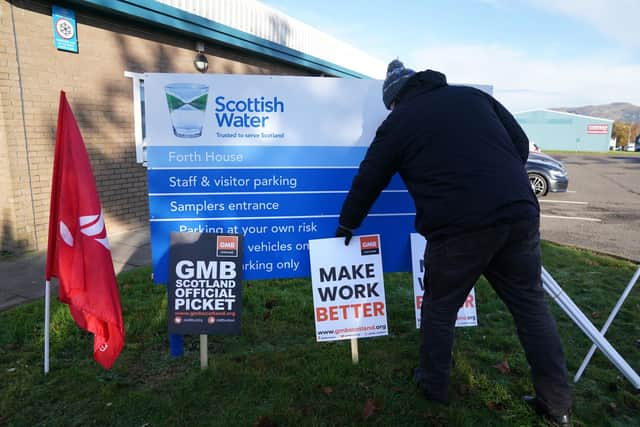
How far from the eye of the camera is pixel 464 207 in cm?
230

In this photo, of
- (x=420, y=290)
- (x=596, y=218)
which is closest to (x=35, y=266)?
(x=420, y=290)

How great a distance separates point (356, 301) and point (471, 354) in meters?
1.00

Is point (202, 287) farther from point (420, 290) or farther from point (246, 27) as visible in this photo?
point (246, 27)

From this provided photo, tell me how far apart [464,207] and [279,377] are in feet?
5.45

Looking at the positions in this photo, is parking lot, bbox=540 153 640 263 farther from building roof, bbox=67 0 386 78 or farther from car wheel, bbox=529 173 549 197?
building roof, bbox=67 0 386 78

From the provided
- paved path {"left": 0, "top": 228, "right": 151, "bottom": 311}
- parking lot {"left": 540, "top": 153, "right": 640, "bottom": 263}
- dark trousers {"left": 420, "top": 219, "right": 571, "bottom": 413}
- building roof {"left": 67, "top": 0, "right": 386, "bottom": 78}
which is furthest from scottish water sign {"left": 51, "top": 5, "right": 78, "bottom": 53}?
parking lot {"left": 540, "top": 153, "right": 640, "bottom": 263}

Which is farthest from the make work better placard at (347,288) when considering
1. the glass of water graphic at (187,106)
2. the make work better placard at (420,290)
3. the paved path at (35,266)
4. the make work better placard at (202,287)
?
the paved path at (35,266)

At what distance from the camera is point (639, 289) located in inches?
194

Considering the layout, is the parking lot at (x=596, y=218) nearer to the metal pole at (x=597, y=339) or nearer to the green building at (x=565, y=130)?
the metal pole at (x=597, y=339)

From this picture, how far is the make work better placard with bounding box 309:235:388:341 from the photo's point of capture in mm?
3207

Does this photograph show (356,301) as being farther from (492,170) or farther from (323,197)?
(492,170)

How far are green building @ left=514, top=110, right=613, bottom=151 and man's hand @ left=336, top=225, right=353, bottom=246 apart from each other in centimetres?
8997

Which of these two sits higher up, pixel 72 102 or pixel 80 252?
pixel 72 102

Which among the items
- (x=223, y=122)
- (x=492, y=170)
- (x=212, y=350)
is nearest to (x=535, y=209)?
(x=492, y=170)
